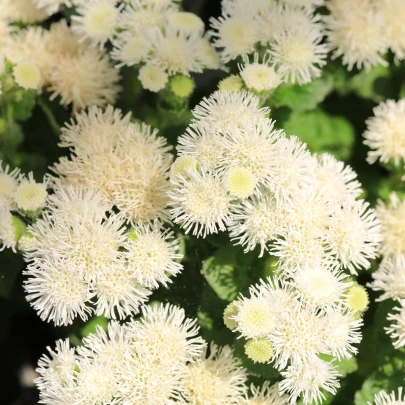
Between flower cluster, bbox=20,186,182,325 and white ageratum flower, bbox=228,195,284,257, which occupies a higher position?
white ageratum flower, bbox=228,195,284,257

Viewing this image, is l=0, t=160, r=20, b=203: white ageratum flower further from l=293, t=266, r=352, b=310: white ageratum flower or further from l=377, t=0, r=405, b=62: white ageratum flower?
l=377, t=0, r=405, b=62: white ageratum flower

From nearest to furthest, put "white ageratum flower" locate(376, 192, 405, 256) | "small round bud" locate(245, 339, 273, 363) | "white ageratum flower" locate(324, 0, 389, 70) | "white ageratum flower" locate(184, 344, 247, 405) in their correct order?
1. "small round bud" locate(245, 339, 273, 363)
2. "white ageratum flower" locate(184, 344, 247, 405)
3. "white ageratum flower" locate(376, 192, 405, 256)
4. "white ageratum flower" locate(324, 0, 389, 70)

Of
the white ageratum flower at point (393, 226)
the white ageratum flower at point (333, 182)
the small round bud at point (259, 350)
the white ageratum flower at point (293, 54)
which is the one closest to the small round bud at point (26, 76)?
the white ageratum flower at point (293, 54)

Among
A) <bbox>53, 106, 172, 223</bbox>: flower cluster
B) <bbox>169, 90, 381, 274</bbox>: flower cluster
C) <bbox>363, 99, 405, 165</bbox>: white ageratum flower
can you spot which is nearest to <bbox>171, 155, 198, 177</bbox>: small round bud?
<bbox>169, 90, 381, 274</bbox>: flower cluster

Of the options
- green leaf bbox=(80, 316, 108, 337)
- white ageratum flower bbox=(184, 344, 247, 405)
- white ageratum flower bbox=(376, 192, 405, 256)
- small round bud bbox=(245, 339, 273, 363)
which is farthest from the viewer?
white ageratum flower bbox=(376, 192, 405, 256)

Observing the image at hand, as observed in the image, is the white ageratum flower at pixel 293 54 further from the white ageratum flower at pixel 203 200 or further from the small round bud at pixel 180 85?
the white ageratum flower at pixel 203 200

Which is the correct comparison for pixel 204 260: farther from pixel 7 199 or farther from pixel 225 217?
pixel 7 199

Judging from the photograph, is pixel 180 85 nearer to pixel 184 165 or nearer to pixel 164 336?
pixel 184 165
